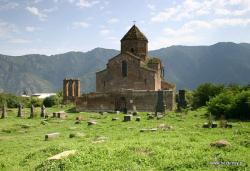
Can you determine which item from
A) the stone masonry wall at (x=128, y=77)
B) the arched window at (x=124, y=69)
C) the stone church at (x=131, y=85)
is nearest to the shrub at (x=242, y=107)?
the stone church at (x=131, y=85)

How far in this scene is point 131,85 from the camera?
4597 cm

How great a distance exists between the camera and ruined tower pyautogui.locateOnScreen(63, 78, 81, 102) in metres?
60.4

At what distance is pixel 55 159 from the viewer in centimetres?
1157


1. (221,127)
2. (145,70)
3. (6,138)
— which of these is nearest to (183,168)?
(221,127)

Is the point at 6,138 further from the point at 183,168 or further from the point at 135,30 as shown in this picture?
the point at 135,30

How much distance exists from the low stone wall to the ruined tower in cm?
1873

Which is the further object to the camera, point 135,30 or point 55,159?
point 135,30

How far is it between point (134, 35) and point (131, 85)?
761 centimetres

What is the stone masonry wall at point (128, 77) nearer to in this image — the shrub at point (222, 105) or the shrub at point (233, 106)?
the shrub at point (222, 105)

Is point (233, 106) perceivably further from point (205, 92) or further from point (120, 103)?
point (205, 92)

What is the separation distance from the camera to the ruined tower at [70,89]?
6044cm

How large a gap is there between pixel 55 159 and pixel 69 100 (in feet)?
160

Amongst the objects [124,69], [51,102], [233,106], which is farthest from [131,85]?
[233,106]

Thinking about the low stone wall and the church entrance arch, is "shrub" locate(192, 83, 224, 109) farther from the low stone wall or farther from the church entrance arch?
the church entrance arch
